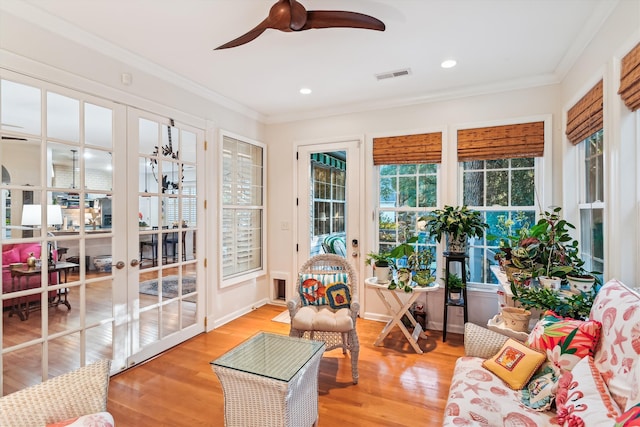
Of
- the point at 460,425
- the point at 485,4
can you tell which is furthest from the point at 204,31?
the point at 460,425

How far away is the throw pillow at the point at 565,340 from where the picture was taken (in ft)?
4.88

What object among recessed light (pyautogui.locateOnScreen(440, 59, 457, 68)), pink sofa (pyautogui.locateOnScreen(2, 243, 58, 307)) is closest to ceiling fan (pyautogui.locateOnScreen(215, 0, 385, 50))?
recessed light (pyautogui.locateOnScreen(440, 59, 457, 68))

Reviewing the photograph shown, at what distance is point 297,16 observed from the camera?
5.84ft

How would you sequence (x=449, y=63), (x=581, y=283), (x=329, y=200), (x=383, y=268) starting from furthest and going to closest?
(x=329, y=200) → (x=383, y=268) → (x=449, y=63) → (x=581, y=283)

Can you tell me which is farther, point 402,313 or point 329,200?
point 329,200

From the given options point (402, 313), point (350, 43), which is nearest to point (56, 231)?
point (350, 43)

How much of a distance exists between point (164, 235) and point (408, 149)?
9.01 ft

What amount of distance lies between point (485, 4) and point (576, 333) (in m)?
2.00

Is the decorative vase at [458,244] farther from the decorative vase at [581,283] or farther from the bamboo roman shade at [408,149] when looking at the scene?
the decorative vase at [581,283]

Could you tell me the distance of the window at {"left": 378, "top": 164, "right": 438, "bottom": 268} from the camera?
3.62 meters

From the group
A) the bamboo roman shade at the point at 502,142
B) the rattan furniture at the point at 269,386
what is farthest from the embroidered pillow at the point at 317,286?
the bamboo roman shade at the point at 502,142

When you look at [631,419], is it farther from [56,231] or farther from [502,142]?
[56,231]

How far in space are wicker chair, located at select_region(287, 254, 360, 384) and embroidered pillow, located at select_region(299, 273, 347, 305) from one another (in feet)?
0.12

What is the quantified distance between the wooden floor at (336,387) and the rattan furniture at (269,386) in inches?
13.4
